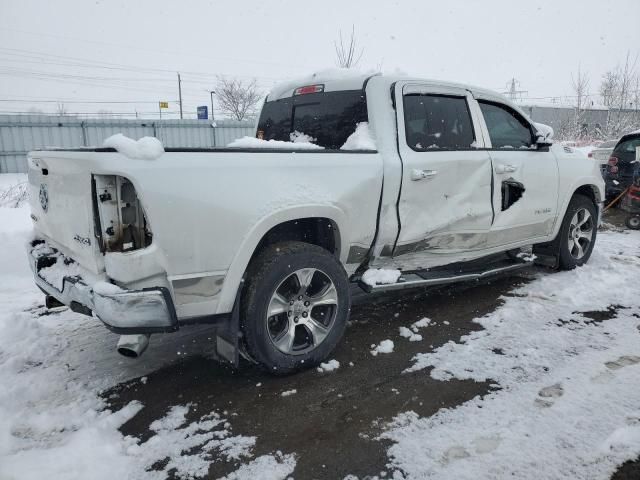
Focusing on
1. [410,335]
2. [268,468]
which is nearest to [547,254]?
[410,335]

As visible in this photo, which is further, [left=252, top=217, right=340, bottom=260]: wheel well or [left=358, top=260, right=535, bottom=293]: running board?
[left=358, top=260, right=535, bottom=293]: running board

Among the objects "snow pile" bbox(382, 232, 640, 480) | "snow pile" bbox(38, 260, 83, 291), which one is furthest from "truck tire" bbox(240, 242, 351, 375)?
"snow pile" bbox(38, 260, 83, 291)

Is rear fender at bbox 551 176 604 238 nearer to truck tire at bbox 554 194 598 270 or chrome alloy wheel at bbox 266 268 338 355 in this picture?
truck tire at bbox 554 194 598 270

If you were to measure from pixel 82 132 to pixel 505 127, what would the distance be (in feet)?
66.4

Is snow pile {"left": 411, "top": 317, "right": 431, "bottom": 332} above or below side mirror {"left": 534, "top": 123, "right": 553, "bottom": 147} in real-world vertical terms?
below

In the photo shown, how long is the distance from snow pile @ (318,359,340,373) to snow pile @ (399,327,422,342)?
704 millimetres

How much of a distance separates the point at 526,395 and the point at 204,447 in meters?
1.89

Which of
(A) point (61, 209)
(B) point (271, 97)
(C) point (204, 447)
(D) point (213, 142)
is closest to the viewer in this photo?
(C) point (204, 447)

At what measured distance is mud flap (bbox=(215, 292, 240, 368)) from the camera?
2.86 meters

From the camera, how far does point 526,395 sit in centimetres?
283

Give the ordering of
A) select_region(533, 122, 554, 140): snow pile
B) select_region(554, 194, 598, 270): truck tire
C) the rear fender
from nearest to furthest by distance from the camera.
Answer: select_region(533, 122, 554, 140): snow pile → the rear fender → select_region(554, 194, 598, 270): truck tire

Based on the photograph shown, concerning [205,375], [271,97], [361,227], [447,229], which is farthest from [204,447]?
[271,97]

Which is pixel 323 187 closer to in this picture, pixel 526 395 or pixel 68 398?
pixel 526 395

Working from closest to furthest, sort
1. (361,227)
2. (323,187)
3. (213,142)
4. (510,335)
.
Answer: (323,187)
(361,227)
(510,335)
(213,142)
